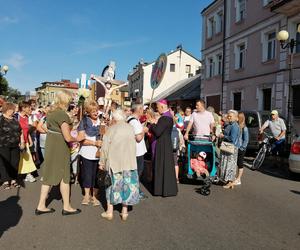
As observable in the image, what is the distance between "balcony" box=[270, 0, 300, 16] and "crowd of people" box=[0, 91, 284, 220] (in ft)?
34.6

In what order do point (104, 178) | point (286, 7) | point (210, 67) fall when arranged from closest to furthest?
point (104, 178), point (286, 7), point (210, 67)

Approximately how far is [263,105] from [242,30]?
5.40 m

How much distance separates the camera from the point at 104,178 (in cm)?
532

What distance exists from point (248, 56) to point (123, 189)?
17.5 meters

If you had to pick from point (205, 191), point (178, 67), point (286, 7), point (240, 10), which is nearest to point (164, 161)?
point (205, 191)

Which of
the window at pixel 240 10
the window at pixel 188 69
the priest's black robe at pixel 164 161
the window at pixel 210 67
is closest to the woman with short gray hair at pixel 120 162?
the priest's black robe at pixel 164 161

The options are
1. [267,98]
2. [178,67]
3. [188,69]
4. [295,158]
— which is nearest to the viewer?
[295,158]

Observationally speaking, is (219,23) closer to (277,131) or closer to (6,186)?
(277,131)

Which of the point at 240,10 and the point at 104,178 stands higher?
the point at 240,10

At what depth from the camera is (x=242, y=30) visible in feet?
69.0

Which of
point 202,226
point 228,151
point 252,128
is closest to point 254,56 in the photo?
point 252,128

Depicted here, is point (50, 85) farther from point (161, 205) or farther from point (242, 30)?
point (161, 205)

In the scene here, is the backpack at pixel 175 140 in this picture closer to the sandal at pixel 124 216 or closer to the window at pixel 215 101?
the sandal at pixel 124 216

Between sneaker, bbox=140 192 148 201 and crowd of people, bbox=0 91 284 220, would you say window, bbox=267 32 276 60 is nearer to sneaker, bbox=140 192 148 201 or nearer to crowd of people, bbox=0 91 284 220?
crowd of people, bbox=0 91 284 220
